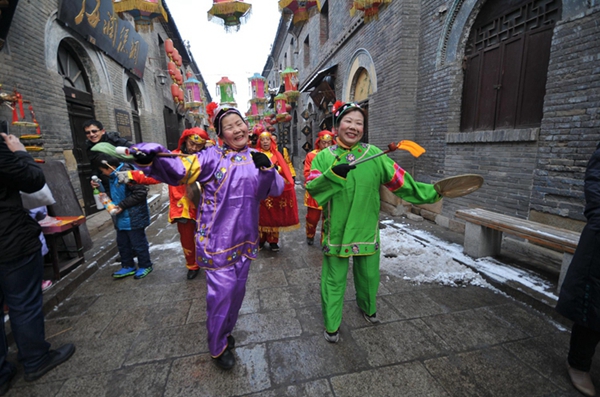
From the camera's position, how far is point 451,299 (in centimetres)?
289

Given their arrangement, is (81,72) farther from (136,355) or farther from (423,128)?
(423,128)

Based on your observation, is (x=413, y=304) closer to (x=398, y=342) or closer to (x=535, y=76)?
(x=398, y=342)

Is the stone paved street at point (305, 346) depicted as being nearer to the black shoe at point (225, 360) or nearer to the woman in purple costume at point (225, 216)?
the black shoe at point (225, 360)

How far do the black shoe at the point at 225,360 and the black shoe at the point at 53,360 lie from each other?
1.19 m

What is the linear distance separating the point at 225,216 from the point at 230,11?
6289 millimetres

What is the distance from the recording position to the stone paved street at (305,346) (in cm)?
187

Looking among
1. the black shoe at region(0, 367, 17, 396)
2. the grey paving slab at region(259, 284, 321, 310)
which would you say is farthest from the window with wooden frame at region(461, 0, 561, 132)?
the black shoe at region(0, 367, 17, 396)

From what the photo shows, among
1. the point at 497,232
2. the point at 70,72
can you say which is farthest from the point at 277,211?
the point at 70,72

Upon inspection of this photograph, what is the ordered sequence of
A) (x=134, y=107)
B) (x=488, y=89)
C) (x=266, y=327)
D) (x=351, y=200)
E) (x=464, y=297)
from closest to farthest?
1. (x=351, y=200)
2. (x=266, y=327)
3. (x=464, y=297)
4. (x=488, y=89)
5. (x=134, y=107)

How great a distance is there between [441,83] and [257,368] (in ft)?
18.6

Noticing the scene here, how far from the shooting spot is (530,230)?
3102mm

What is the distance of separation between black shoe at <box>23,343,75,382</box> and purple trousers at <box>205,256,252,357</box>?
119 cm

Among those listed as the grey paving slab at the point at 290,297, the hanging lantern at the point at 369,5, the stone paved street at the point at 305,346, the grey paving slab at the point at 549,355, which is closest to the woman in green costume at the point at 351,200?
the stone paved street at the point at 305,346

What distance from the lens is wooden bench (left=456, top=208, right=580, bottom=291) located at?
290cm
